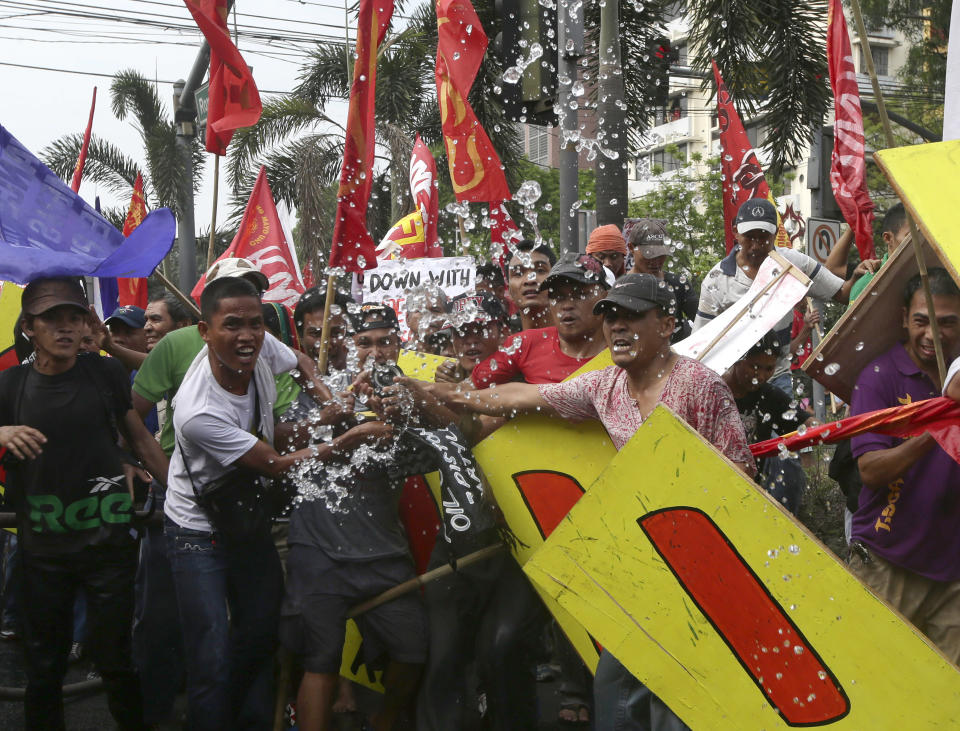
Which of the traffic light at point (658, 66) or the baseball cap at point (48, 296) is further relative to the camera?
the traffic light at point (658, 66)

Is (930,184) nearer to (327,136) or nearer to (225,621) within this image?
(225,621)

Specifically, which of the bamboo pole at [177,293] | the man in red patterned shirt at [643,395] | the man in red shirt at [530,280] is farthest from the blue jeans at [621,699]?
the bamboo pole at [177,293]

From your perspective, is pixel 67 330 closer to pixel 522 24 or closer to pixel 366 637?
pixel 366 637

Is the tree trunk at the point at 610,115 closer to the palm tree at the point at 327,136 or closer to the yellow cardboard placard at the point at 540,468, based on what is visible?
the yellow cardboard placard at the point at 540,468

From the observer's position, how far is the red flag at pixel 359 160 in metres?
5.05

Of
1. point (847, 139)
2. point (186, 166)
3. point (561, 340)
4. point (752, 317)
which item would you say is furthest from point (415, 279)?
point (186, 166)

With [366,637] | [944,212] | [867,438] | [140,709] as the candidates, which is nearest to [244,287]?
[366,637]

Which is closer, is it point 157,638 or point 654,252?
point 157,638

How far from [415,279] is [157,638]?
2970mm

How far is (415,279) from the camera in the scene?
23.8 ft

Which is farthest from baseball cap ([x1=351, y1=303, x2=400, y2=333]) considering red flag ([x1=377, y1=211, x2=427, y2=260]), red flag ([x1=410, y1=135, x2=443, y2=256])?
red flag ([x1=410, y1=135, x2=443, y2=256])

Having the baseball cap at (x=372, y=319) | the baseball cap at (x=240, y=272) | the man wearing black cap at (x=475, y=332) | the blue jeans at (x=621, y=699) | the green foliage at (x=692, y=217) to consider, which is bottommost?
the green foliage at (x=692, y=217)

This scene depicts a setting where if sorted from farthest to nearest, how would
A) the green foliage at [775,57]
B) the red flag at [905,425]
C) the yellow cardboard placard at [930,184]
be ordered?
1. the green foliage at [775,57]
2. the red flag at [905,425]
3. the yellow cardboard placard at [930,184]

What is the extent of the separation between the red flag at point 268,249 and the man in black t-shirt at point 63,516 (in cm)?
384
